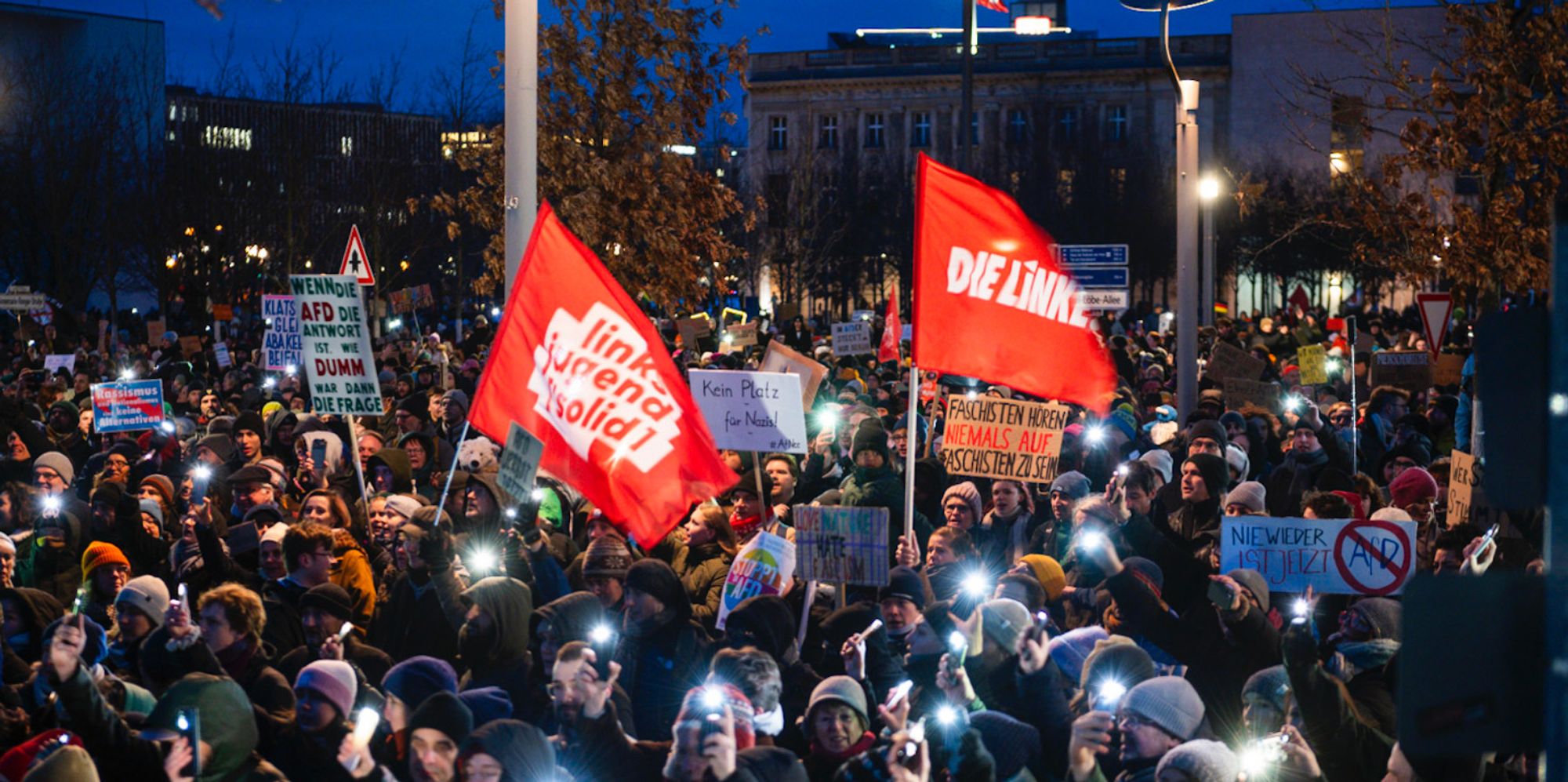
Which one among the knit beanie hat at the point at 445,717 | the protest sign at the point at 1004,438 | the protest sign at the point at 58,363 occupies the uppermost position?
the protest sign at the point at 58,363

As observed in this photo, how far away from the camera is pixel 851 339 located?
2083 cm

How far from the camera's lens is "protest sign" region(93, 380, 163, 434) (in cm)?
1369

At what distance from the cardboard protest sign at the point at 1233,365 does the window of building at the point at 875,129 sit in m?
69.1

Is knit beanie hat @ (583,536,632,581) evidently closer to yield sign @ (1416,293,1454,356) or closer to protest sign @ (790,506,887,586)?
protest sign @ (790,506,887,586)

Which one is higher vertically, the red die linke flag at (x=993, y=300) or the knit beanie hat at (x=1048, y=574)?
the red die linke flag at (x=993, y=300)

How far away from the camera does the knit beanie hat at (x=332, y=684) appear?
5.85 metres

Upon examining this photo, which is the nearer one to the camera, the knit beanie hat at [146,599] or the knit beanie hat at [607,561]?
the knit beanie hat at [146,599]

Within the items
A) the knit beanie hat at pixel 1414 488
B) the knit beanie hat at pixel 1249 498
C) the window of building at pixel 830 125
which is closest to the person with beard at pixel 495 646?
the knit beanie hat at pixel 1249 498

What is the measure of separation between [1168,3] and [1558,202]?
12785 millimetres

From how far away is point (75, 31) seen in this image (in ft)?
205

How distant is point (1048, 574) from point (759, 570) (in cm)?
121

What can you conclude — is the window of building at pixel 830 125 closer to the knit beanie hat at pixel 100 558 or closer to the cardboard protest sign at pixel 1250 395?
the cardboard protest sign at pixel 1250 395

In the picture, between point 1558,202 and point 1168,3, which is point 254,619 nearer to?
point 1558,202

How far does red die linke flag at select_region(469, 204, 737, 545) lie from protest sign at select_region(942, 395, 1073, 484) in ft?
10.8
